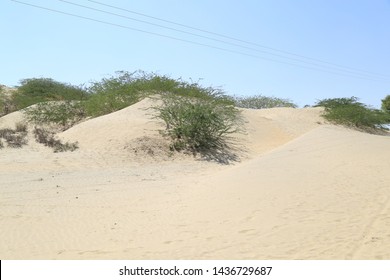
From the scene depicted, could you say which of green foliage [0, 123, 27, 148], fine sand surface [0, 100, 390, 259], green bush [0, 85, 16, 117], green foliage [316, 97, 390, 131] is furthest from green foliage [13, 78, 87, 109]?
green foliage [316, 97, 390, 131]

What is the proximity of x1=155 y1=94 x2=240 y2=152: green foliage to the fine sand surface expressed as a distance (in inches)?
37.1

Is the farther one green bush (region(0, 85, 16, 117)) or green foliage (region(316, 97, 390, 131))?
green bush (region(0, 85, 16, 117))

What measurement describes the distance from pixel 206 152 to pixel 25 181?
899cm

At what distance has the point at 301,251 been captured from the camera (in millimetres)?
5922

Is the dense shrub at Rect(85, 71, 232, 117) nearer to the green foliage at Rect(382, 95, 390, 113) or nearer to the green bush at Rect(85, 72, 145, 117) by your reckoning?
the green bush at Rect(85, 72, 145, 117)

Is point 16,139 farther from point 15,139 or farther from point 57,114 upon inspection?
point 57,114

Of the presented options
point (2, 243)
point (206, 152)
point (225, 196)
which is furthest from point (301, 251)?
point (206, 152)

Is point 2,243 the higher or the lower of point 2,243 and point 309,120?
the lower

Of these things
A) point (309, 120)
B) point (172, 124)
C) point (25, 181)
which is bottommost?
point (25, 181)

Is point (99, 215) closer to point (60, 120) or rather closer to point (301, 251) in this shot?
point (301, 251)

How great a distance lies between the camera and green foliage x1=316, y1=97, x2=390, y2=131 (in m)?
32.0

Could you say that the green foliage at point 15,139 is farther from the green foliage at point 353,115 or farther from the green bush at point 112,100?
the green foliage at point 353,115

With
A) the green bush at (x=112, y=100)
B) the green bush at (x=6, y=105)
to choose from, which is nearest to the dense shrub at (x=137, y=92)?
the green bush at (x=112, y=100)

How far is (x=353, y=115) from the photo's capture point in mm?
31969
